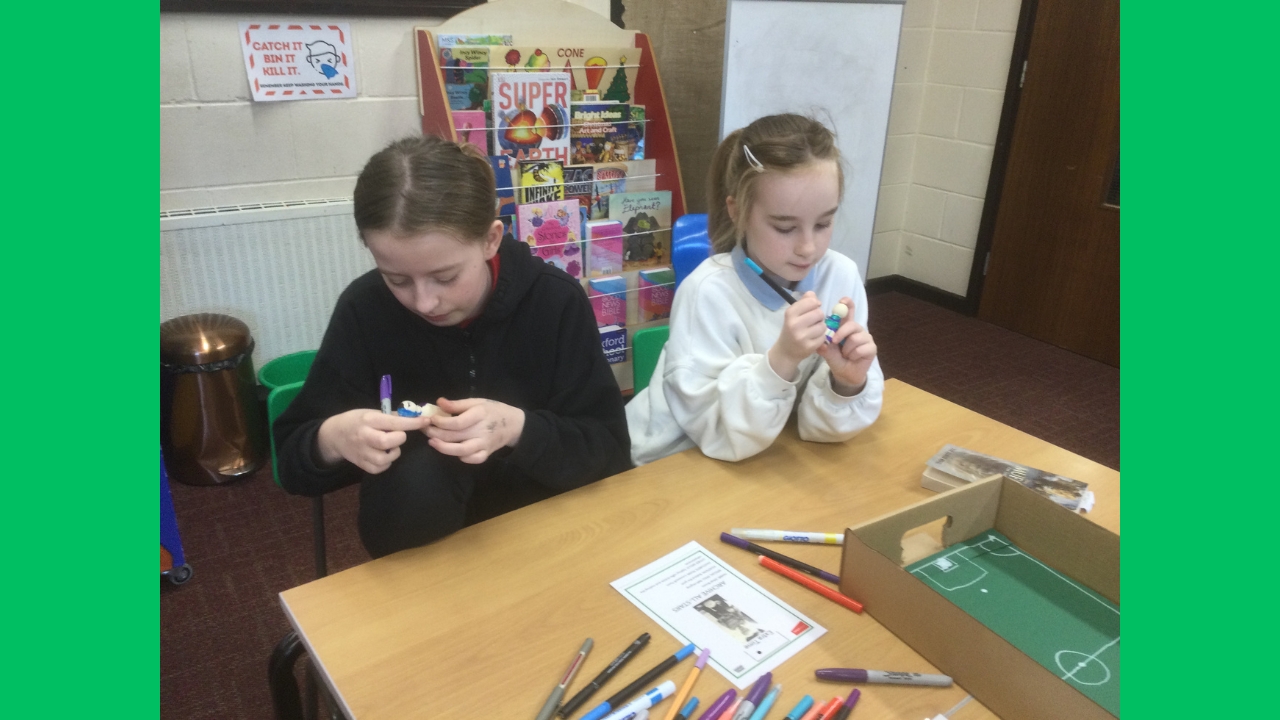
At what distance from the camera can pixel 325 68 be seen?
242cm

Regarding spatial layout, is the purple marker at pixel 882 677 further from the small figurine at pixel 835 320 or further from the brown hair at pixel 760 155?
the brown hair at pixel 760 155

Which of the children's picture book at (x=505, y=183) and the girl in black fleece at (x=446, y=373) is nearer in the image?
the girl in black fleece at (x=446, y=373)

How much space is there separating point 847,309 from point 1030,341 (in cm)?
300

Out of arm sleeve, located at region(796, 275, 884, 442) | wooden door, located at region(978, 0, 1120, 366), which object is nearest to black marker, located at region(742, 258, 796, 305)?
arm sleeve, located at region(796, 275, 884, 442)

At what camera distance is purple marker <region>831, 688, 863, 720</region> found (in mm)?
725

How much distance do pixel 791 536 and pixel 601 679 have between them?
12.6 inches

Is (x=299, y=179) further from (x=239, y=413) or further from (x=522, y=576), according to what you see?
(x=522, y=576)

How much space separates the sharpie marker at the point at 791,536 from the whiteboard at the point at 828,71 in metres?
1.85

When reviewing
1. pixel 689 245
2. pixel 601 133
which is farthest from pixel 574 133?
pixel 689 245

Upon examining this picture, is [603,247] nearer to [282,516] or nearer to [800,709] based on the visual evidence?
[282,516]

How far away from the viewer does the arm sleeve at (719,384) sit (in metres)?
1.17

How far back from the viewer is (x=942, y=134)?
3914 millimetres

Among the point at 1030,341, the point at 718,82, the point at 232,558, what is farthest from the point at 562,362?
the point at 1030,341

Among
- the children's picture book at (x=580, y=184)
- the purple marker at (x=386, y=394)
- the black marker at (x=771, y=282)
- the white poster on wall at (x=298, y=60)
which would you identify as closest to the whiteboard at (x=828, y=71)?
the children's picture book at (x=580, y=184)
